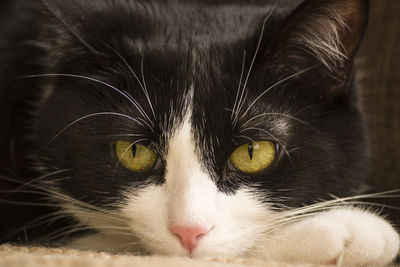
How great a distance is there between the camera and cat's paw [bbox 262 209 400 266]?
101 centimetres

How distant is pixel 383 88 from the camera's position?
169 centimetres

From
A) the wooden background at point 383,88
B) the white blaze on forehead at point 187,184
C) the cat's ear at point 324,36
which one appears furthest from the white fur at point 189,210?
the wooden background at point 383,88

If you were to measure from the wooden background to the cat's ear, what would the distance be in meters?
0.52

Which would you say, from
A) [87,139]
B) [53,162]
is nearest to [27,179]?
[53,162]

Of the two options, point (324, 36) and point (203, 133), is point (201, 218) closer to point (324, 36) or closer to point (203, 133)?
point (203, 133)

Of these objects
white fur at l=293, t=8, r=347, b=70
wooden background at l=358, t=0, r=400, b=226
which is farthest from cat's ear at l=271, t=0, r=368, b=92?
wooden background at l=358, t=0, r=400, b=226

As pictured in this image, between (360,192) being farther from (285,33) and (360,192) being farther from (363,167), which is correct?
(285,33)

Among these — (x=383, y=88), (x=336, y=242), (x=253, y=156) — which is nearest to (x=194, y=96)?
(x=253, y=156)

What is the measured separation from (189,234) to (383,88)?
1.00 meters

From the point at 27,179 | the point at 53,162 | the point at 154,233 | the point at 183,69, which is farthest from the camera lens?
the point at 27,179

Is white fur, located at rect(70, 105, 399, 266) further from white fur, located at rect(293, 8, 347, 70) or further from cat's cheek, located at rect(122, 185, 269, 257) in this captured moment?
white fur, located at rect(293, 8, 347, 70)

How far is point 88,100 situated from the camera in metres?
1.21

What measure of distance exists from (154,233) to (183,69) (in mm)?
348

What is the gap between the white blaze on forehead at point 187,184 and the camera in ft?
3.16
